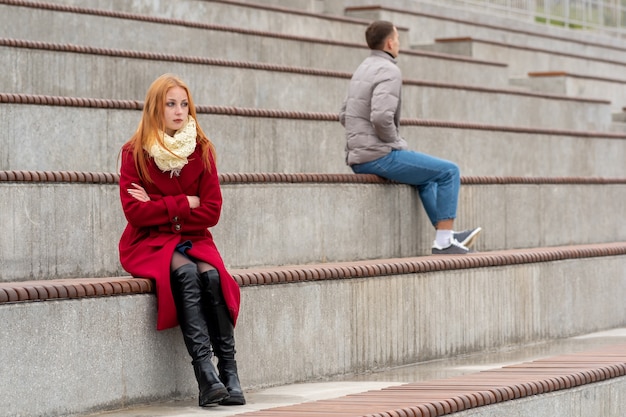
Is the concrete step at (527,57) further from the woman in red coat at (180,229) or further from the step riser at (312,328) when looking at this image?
the woman in red coat at (180,229)

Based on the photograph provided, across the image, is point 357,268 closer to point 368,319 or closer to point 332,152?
point 368,319

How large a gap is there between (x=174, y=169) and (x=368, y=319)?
52.5 inches

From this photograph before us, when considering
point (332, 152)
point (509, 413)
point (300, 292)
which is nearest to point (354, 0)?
point (332, 152)

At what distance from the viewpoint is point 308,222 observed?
6.98 metres

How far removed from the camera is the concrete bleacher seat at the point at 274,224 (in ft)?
16.8

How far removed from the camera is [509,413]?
504 centimetres

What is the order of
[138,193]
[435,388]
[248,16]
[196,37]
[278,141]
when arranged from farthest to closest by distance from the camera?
1. [248,16]
2. [196,37]
3. [278,141]
4. [138,193]
5. [435,388]

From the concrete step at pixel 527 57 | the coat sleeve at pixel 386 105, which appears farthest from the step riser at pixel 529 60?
the coat sleeve at pixel 386 105

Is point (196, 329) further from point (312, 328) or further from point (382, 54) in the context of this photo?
point (382, 54)

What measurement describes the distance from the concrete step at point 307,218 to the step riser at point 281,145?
860 millimetres

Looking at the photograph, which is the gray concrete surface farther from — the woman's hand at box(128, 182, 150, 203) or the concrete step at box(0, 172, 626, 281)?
the woman's hand at box(128, 182, 150, 203)

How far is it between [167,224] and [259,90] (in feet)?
13.5

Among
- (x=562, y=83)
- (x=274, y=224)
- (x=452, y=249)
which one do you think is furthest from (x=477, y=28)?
(x=274, y=224)

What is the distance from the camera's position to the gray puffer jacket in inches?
302
